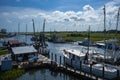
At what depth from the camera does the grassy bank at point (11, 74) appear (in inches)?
1325

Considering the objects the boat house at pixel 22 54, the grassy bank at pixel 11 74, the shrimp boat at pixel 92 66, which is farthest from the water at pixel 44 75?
the boat house at pixel 22 54

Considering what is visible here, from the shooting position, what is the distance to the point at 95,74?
35.2 metres

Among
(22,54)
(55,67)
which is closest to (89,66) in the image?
(55,67)

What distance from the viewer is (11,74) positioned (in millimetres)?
36000

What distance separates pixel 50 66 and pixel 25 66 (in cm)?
598

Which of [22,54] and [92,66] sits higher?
[22,54]

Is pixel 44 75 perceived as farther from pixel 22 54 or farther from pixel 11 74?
pixel 22 54

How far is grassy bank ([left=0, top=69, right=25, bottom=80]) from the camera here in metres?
33.7

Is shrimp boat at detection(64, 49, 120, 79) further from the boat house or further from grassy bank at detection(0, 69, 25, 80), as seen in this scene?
grassy bank at detection(0, 69, 25, 80)

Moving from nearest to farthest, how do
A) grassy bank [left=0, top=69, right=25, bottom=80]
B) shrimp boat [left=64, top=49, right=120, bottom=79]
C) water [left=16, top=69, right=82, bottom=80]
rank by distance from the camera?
1. shrimp boat [left=64, top=49, right=120, bottom=79]
2. grassy bank [left=0, top=69, right=25, bottom=80]
3. water [left=16, top=69, right=82, bottom=80]

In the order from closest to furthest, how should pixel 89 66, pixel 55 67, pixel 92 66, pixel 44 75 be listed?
pixel 92 66
pixel 89 66
pixel 44 75
pixel 55 67

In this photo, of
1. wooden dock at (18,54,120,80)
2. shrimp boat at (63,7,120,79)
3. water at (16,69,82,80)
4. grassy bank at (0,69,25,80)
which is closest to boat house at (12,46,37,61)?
wooden dock at (18,54,120,80)

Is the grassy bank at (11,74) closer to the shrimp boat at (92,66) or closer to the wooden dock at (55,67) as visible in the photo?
the wooden dock at (55,67)

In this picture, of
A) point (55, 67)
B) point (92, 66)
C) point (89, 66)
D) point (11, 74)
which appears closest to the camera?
point (11, 74)
